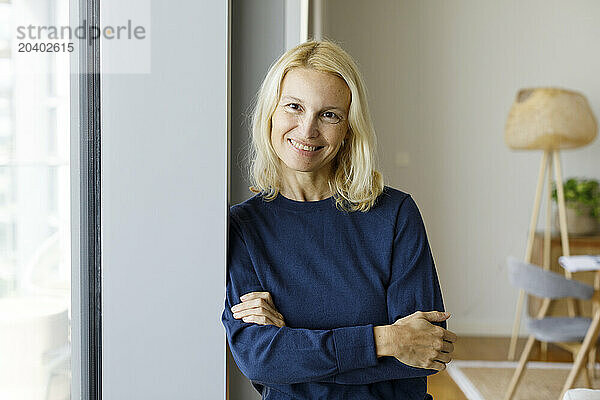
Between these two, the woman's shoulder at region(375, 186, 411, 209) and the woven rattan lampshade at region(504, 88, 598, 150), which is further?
the woven rattan lampshade at region(504, 88, 598, 150)

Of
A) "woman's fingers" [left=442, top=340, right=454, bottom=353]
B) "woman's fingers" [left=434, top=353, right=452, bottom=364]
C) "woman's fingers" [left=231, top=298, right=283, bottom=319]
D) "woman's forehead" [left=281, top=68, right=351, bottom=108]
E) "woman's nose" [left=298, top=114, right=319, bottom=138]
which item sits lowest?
"woman's fingers" [left=434, top=353, right=452, bottom=364]

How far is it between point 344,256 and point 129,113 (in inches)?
19.7

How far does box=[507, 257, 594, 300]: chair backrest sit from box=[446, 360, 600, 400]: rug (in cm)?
33

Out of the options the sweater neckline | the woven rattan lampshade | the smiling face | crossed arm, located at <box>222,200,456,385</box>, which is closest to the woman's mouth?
the smiling face

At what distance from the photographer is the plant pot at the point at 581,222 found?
2.98 meters

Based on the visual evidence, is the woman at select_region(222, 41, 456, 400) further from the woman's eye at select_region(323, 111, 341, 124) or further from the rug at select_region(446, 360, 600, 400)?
the rug at select_region(446, 360, 600, 400)

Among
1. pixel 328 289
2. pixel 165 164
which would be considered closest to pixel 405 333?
pixel 328 289

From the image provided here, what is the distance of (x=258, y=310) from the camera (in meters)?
1.20

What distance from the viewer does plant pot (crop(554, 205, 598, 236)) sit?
298 centimetres

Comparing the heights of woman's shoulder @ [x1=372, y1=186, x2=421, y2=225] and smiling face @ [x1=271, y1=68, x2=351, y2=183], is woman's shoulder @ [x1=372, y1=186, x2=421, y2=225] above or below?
below

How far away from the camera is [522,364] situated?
9.87ft

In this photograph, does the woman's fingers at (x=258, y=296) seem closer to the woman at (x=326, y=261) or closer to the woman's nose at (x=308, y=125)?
the woman at (x=326, y=261)

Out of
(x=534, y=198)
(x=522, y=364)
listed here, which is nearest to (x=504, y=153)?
(x=534, y=198)

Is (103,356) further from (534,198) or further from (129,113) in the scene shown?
(534,198)
